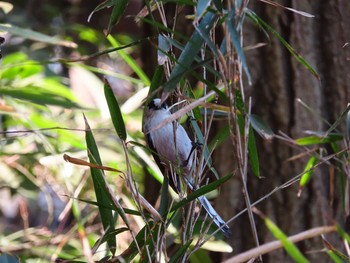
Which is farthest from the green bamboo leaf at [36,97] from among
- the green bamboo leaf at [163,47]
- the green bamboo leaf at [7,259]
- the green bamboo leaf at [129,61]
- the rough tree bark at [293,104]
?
the green bamboo leaf at [163,47]

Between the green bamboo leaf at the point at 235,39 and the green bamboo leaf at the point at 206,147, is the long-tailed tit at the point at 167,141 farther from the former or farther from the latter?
the green bamboo leaf at the point at 235,39

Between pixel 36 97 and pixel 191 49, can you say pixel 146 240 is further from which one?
pixel 36 97

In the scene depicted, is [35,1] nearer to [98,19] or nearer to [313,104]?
[98,19]

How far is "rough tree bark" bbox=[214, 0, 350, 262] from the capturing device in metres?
1.83

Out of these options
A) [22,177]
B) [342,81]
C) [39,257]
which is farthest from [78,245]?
[342,81]

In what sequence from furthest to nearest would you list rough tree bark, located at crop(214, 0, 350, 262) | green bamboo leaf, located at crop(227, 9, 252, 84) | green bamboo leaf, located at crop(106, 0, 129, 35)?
rough tree bark, located at crop(214, 0, 350, 262)
green bamboo leaf, located at crop(106, 0, 129, 35)
green bamboo leaf, located at crop(227, 9, 252, 84)

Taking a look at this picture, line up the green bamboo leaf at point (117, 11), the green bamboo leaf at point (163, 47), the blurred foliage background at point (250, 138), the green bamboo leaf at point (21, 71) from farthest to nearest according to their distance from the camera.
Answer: the green bamboo leaf at point (21, 71)
the blurred foliage background at point (250, 138)
the green bamboo leaf at point (117, 11)
the green bamboo leaf at point (163, 47)

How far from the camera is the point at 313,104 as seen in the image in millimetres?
1865

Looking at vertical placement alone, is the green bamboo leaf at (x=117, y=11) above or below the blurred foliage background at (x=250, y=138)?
above

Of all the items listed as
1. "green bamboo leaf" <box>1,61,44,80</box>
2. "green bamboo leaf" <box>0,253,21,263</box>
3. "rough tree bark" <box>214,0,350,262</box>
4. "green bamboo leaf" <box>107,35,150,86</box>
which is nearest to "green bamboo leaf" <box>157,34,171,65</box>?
"green bamboo leaf" <box>0,253,21,263</box>

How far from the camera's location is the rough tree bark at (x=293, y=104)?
183 cm

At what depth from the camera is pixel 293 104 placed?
1.85 meters

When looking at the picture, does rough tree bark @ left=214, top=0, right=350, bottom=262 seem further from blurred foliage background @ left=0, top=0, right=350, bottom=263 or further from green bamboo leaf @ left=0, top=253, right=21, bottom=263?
green bamboo leaf @ left=0, top=253, right=21, bottom=263

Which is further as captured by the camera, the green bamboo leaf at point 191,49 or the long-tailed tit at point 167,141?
the long-tailed tit at point 167,141
